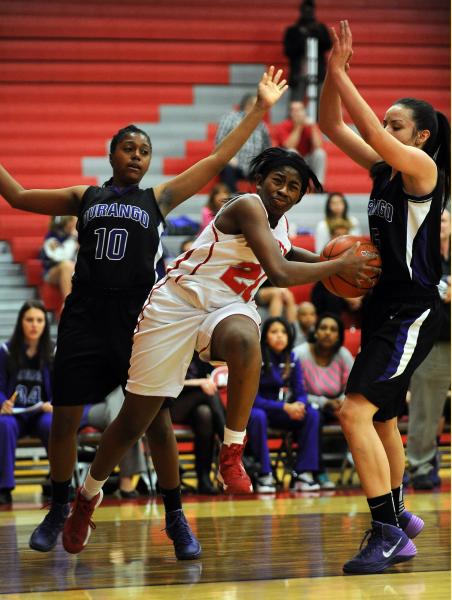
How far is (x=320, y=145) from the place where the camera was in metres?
11.4

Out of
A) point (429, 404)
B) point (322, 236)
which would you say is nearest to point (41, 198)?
point (429, 404)

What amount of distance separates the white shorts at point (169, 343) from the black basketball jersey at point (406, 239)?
593 mm

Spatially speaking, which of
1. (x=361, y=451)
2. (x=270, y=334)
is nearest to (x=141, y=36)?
(x=270, y=334)

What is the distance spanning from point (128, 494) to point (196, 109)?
683cm

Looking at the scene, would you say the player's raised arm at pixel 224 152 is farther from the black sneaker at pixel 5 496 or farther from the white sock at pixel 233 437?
the black sneaker at pixel 5 496

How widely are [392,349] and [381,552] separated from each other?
821mm

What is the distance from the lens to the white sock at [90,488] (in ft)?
15.5

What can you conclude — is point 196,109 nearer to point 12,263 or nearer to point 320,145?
point 320,145

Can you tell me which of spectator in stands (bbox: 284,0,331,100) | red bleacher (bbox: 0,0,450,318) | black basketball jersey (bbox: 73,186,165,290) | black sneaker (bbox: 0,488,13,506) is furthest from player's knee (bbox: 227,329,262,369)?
spectator in stands (bbox: 284,0,331,100)

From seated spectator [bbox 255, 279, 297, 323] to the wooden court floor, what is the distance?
2935 millimetres

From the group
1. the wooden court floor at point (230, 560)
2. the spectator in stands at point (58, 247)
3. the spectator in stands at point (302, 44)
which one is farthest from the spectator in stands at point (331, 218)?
the wooden court floor at point (230, 560)

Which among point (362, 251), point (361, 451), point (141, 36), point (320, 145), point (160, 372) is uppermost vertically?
point (141, 36)

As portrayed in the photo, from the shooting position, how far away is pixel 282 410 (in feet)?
25.9

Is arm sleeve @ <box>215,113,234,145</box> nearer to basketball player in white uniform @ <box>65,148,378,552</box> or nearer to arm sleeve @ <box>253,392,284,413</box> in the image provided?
arm sleeve @ <box>253,392,284,413</box>
